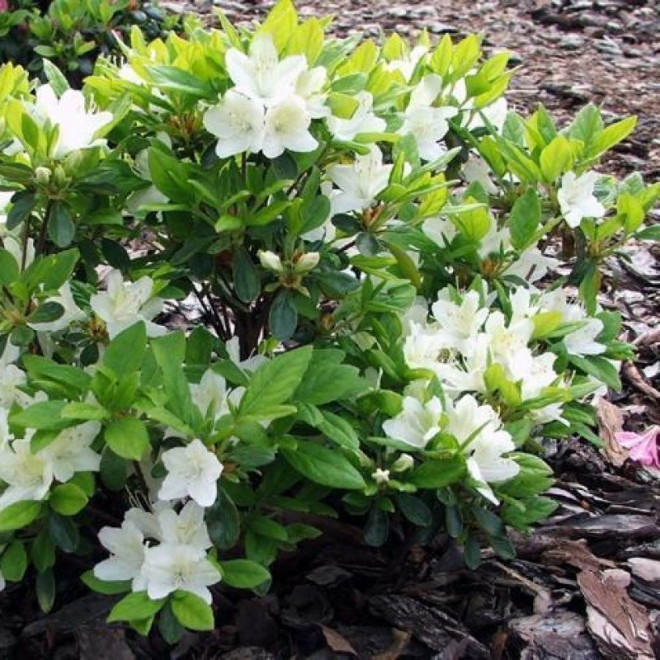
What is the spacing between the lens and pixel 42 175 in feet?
5.32

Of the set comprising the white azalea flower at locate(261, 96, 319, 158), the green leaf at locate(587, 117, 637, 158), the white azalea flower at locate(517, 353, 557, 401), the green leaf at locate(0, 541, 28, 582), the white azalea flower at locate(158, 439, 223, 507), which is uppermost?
the white azalea flower at locate(261, 96, 319, 158)

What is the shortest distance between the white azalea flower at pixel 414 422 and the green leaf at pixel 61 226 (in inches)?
23.3

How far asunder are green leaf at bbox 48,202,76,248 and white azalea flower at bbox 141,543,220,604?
19.8 inches

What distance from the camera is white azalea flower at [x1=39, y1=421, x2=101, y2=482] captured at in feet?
5.13

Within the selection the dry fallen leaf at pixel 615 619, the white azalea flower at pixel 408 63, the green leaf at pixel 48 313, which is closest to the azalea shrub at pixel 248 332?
the green leaf at pixel 48 313

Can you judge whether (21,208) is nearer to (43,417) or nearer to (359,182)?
(43,417)

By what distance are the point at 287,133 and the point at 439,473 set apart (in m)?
0.59

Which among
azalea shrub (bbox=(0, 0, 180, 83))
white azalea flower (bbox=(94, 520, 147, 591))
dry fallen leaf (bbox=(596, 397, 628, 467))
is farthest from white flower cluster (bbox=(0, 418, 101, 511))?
azalea shrub (bbox=(0, 0, 180, 83))

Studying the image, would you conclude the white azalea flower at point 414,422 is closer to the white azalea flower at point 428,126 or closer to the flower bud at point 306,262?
the flower bud at point 306,262

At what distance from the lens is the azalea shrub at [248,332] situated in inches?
61.1

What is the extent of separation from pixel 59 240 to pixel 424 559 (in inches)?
40.0

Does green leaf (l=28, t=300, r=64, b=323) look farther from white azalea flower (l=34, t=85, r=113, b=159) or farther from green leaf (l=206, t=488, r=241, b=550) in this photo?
green leaf (l=206, t=488, r=241, b=550)

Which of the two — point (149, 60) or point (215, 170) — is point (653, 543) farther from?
point (149, 60)

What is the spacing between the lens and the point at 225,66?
63.4 inches
